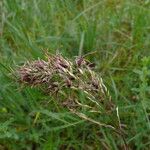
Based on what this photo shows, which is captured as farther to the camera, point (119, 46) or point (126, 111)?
point (119, 46)

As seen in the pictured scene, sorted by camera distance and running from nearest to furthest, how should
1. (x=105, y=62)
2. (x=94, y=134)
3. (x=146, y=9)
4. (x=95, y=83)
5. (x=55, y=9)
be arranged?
1. (x=95, y=83)
2. (x=94, y=134)
3. (x=105, y=62)
4. (x=146, y=9)
5. (x=55, y=9)

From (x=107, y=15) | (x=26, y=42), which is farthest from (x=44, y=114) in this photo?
(x=107, y=15)

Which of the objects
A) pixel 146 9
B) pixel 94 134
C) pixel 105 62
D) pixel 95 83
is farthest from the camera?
pixel 146 9

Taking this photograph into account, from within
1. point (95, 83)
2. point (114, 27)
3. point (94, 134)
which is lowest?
point (94, 134)

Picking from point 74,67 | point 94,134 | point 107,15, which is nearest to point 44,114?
point 94,134

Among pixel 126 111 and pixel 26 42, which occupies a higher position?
pixel 26 42

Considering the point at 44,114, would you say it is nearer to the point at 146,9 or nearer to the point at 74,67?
the point at 74,67
